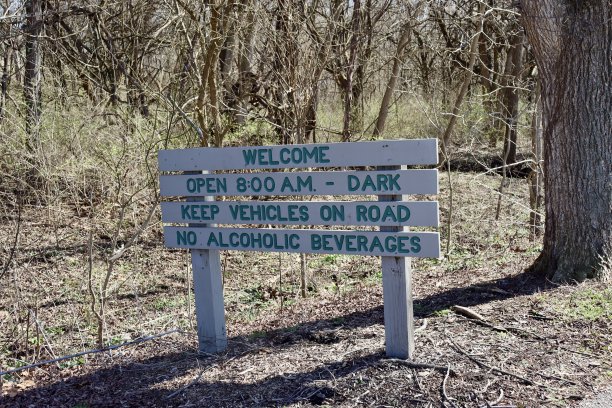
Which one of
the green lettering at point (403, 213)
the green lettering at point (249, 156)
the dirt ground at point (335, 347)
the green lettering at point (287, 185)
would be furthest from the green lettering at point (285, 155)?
the dirt ground at point (335, 347)

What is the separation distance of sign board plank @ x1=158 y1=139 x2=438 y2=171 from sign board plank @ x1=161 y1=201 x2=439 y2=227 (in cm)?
26

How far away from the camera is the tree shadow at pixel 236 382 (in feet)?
14.7

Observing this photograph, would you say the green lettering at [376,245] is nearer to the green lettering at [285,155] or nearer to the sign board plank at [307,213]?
the sign board plank at [307,213]

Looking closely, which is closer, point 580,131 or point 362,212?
point 362,212

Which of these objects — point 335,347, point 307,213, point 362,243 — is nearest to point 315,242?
point 307,213

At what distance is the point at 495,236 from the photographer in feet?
35.1

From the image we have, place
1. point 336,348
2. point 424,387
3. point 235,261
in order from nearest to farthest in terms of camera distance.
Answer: point 424,387 < point 336,348 < point 235,261

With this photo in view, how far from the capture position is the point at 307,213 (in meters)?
4.80

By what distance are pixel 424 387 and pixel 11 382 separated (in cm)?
324

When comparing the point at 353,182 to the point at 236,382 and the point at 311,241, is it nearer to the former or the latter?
→ the point at 311,241

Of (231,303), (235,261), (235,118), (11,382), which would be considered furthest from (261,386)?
(235,118)

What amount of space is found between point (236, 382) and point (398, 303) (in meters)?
1.18

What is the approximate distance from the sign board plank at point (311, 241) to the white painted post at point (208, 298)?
0.34ft

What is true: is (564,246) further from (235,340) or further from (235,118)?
(235,118)
